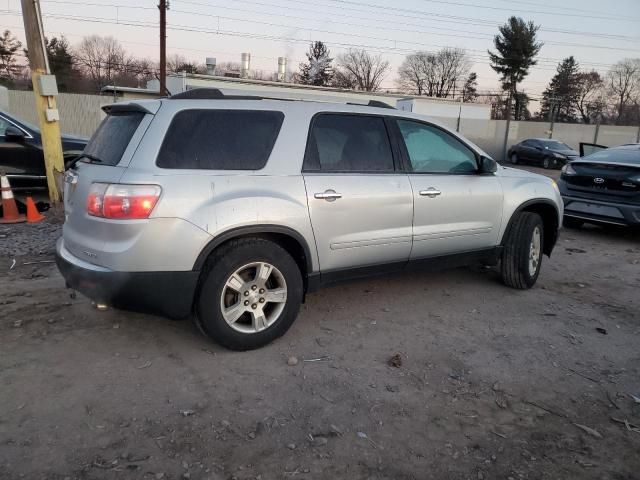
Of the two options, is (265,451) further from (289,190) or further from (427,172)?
(427,172)

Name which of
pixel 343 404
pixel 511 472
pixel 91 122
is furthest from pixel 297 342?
pixel 91 122

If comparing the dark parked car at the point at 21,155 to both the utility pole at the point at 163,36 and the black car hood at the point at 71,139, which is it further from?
the utility pole at the point at 163,36

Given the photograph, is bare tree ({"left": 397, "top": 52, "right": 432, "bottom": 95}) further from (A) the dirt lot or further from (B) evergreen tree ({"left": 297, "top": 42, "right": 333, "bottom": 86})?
(A) the dirt lot

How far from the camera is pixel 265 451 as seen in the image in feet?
8.39

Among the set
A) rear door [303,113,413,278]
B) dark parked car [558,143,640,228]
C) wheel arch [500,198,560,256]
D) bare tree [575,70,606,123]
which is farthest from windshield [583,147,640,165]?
bare tree [575,70,606,123]

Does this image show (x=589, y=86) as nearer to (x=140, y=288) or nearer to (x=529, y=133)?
(x=529, y=133)

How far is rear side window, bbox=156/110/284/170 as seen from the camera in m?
→ 3.29

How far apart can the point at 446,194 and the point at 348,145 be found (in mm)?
1041

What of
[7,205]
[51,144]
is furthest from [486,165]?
[51,144]

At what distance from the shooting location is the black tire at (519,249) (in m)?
5.07

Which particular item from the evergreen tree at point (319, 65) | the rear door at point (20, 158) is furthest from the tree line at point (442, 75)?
the rear door at point (20, 158)

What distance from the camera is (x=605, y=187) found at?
7770 mm

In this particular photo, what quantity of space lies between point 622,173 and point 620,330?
4116 millimetres

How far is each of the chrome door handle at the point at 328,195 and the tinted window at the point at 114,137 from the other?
4.38 ft
